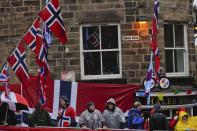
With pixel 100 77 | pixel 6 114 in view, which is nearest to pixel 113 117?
pixel 6 114

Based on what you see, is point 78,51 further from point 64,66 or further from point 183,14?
point 183,14

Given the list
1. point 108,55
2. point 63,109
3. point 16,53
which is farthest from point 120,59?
point 16,53

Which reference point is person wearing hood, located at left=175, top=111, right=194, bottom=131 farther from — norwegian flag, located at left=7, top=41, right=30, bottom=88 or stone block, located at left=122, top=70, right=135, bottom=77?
stone block, located at left=122, top=70, right=135, bottom=77

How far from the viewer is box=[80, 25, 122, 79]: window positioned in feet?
56.9

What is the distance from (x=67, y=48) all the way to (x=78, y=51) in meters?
0.37

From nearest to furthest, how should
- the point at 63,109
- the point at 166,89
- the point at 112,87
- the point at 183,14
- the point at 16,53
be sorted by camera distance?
the point at 16,53 < the point at 63,109 < the point at 112,87 < the point at 166,89 < the point at 183,14

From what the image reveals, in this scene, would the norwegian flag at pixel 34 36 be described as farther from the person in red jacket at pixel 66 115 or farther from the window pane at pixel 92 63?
the window pane at pixel 92 63

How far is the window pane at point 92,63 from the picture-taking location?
1738 centimetres

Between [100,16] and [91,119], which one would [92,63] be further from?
[91,119]

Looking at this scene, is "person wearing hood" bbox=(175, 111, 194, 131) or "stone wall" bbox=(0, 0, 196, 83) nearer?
"person wearing hood" bbox=(175, 111, 194, 131)

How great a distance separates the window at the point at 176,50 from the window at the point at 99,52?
1755 millimetres

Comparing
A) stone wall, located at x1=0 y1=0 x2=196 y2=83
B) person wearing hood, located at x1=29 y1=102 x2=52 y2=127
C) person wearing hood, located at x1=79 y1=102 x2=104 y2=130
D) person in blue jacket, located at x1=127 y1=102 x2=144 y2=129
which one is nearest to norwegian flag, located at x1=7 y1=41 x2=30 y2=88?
person wearing hood, located at x1=29 y1=102 x2=52 y2=127

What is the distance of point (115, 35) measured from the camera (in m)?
17.4

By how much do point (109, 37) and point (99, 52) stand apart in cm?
58
